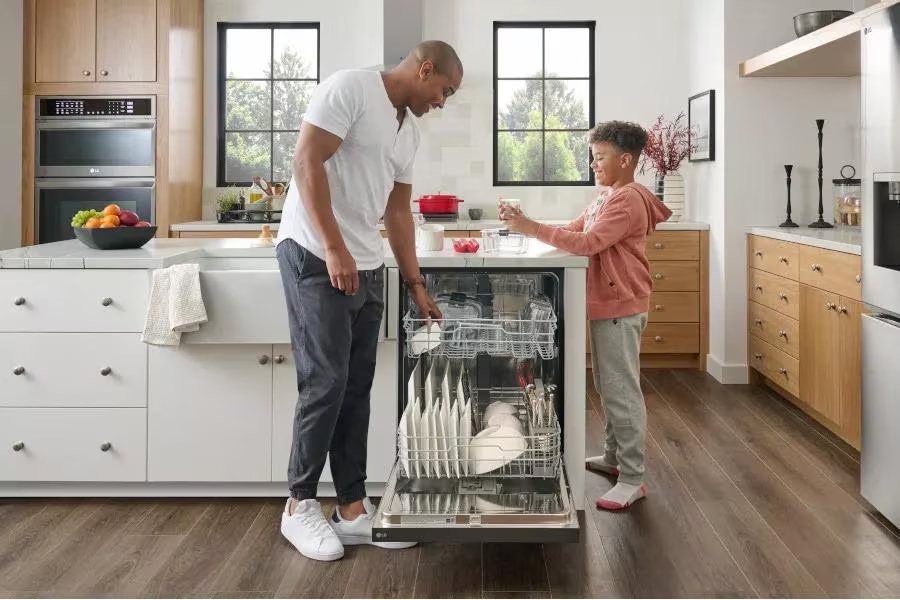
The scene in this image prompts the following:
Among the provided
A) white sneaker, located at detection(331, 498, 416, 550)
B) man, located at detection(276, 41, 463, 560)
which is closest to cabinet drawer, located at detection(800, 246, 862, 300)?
man, located at detection(276, 41, 463, 560)

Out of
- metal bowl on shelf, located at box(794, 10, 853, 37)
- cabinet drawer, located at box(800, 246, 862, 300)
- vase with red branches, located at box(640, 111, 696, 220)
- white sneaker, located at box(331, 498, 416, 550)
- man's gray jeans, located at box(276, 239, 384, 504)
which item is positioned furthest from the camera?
vase with red branches, located at box(640, 111, 696, 220)

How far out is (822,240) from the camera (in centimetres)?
396

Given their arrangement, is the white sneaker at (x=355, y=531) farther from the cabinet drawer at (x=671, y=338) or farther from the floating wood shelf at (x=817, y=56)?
the cabinet drawer at (x=671, y=338)

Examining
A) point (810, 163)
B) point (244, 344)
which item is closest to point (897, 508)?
point (244, 344)

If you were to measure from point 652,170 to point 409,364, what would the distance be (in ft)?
11.8

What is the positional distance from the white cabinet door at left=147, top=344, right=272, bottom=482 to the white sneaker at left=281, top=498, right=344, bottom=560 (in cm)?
42

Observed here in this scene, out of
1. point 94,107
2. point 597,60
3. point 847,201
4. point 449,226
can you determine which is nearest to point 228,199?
point 94,107

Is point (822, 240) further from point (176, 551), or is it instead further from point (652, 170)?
point (176, 551)

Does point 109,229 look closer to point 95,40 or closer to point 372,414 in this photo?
point 372,414

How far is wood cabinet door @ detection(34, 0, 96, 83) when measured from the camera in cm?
551

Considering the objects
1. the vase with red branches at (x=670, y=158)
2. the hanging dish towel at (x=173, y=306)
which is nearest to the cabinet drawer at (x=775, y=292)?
the vase with red branches at (x=670, y=158)

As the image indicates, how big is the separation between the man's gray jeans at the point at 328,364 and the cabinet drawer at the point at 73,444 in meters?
0.68

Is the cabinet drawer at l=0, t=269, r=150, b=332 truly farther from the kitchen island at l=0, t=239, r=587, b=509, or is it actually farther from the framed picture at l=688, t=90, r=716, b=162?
the framed picture at l=688, t=90, r=716, b=162

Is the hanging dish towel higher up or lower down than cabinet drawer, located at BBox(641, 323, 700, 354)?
higher up
